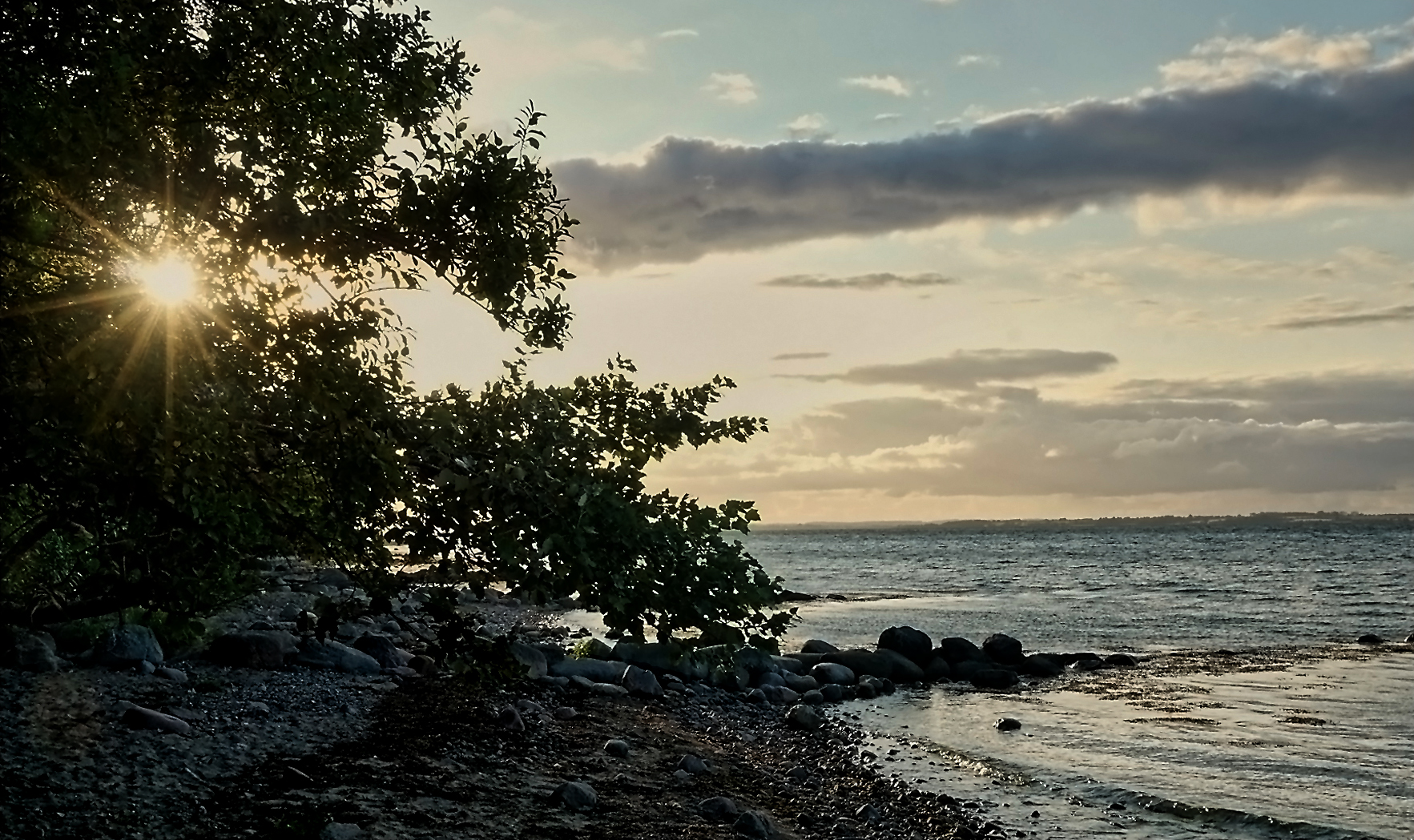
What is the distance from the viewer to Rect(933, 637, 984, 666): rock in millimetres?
34156

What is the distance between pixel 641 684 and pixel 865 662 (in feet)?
33.3

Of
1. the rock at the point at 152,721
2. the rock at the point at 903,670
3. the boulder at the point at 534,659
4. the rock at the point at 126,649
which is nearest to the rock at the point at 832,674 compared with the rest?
the rock at the point at 903,670

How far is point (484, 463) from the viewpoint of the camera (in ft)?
29.2

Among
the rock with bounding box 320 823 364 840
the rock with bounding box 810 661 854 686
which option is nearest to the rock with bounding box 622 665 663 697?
the rock with bounding box 810 661 854 686

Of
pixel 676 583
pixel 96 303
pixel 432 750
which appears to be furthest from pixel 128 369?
pixel 432 750

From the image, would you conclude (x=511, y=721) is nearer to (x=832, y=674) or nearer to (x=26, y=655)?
(x=26, y=655)

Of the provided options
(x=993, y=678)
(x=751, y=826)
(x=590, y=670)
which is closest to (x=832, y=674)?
(x=993, y=678)

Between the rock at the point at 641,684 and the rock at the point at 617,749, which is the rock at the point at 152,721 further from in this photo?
the rock at the point at 641,684

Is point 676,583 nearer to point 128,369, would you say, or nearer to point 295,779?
point 128,369

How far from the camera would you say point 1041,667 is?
111ft

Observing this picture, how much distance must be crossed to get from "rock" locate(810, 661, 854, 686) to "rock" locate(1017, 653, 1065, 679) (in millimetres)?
6092

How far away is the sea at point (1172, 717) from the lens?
1731cm

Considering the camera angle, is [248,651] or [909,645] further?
[909,645]

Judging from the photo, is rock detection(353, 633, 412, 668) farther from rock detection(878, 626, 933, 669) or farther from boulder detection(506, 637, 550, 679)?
rock detection(878, 626, 933, 669)
